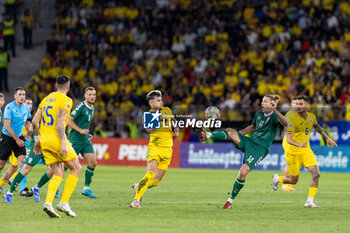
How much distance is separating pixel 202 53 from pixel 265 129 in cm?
2100

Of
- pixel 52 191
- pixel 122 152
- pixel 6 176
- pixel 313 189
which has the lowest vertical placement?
pixel 122 152

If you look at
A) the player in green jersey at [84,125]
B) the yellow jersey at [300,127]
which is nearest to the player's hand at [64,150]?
the player in green jersey at [84,125]

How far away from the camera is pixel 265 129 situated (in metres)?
14.3

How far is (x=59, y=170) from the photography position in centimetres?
1197

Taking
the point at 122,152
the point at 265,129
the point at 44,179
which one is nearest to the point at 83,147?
the point at 44,179

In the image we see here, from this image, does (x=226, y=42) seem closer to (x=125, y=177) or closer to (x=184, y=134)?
(x=184, y=134)

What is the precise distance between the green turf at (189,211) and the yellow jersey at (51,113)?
4.49 feet

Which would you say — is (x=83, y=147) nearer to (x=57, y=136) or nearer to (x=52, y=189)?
(x=57, y=136)

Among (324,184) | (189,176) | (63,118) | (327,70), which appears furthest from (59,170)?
(327,70)

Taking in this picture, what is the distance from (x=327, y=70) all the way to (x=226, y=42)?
20.3 feet

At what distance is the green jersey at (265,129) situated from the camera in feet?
46.9

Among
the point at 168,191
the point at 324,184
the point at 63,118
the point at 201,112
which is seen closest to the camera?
the point at 63,118

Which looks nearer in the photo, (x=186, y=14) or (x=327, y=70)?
(x=327, y=70)

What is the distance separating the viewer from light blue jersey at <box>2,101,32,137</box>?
52.9ft
